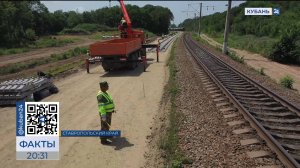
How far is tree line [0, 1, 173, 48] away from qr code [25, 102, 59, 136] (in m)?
43.0

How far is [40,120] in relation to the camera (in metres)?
7.82

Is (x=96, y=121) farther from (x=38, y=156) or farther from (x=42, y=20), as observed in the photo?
(x=42, y=20)

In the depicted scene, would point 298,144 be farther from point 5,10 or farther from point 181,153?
point 5,10

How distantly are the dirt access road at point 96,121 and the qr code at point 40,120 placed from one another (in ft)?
2.23

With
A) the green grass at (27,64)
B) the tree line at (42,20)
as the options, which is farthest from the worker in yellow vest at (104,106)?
the tree line at (42,20)

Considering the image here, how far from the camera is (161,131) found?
31.4 feet

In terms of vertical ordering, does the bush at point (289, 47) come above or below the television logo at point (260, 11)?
below

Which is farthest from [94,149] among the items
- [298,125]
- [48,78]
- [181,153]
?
[48,78]

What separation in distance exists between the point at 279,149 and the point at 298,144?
101 cm

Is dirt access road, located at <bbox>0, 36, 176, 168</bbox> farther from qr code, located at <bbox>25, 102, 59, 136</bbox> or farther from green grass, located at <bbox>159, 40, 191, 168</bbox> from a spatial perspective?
qr code, located at <bbox>25, 102, 59, 136</bbox>

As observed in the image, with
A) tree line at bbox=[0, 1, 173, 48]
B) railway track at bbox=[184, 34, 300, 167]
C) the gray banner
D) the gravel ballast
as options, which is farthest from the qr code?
tree line at bbox=[0, 1, 173, 48]

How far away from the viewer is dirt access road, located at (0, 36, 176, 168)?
7.88 metres

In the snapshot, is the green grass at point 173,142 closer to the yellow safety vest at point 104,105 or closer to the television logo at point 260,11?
the yellow safety vest at point 104,105

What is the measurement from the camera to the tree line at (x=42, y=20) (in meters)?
49.8
